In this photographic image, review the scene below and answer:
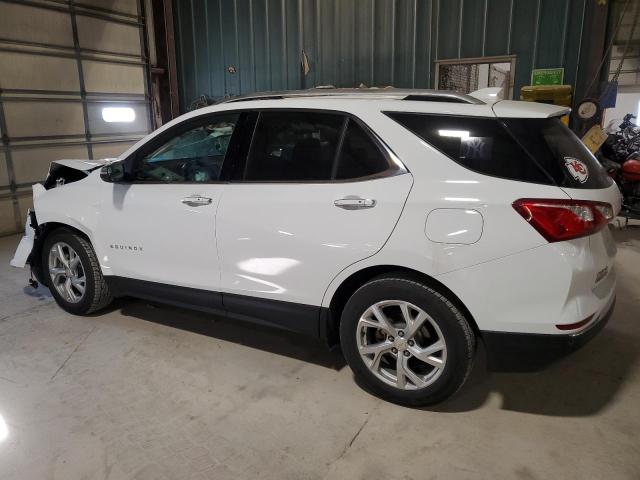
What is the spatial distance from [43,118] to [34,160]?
64 cm

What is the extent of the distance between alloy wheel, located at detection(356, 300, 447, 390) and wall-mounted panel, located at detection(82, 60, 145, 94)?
7.35 meters

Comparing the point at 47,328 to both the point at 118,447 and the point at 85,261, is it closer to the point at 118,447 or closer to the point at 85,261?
→ the point at 85,261

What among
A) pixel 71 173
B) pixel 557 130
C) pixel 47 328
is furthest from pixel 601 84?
pixel 47 328

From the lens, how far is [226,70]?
9469 millimetres

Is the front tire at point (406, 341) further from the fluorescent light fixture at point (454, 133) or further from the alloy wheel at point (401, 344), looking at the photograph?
the fluorescent light fixture at point (454, 133)

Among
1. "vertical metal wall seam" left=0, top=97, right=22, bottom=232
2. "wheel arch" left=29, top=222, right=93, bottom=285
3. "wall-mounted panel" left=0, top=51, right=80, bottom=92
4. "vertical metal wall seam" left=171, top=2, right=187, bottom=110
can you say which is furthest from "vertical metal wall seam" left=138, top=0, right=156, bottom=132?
"wheel arch" left=29, top=222, right=93, bottom=285

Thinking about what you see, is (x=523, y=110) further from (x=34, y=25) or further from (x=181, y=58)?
(x=181, y=58)

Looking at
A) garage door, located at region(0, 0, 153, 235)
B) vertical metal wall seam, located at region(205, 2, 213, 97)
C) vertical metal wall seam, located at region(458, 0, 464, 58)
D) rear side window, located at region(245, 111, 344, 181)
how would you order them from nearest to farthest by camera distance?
rear side window, located at region(245, 111, 344, 181)
garage door, located at region(0, 0, 153, 235)
vertical metal wall seam, located at region(458, 0, 464, 58)
vertical metal wall seam, located at region(205, 2, 213, 97)

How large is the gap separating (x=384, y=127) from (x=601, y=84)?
5815 mm

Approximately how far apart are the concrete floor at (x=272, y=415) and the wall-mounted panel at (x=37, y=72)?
16.3 ft

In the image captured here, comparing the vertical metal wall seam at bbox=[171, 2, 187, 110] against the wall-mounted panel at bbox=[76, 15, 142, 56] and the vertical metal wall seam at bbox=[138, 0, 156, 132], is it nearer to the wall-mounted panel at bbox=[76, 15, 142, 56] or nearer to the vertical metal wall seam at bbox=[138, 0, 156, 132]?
the vertical metal wall seam at bbox=[138, 0, 156, 132]

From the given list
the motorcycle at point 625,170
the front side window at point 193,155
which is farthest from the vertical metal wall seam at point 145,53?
the motorcycle at point 625,170

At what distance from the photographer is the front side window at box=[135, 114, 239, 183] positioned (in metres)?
2.93

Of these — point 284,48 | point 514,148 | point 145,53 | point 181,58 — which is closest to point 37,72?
point 145,53
